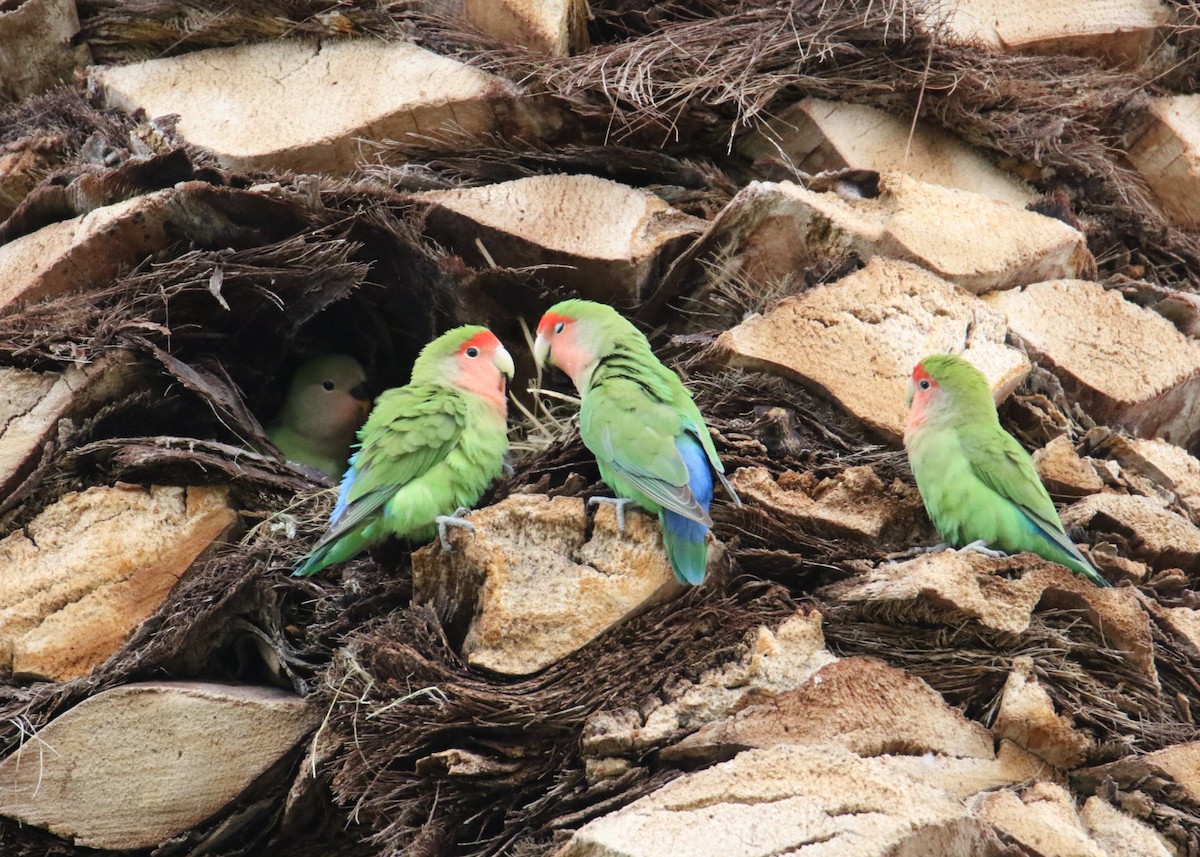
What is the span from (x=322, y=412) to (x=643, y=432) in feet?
9.74

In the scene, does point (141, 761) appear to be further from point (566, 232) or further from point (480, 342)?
point (566, 232)

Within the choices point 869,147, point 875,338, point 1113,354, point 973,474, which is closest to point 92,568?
point 875,338

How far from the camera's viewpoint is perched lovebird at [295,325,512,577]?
4.61 metres

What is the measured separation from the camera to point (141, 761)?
4.27 m

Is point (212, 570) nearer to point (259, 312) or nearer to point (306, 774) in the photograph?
point (306, 774)

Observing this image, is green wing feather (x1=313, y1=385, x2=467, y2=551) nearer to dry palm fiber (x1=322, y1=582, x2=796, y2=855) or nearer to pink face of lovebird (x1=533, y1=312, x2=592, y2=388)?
pink face of lovebird (x1=533, y1=312, x2=592, y2=388)

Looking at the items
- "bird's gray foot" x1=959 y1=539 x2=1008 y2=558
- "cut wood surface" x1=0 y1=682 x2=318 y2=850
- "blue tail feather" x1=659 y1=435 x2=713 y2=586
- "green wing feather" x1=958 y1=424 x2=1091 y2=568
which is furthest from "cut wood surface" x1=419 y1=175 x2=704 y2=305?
"cut wood surface" x1=0 y1=682 x2=318 y2=850

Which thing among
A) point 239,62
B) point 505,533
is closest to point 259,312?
point 239,62

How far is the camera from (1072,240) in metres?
5.66

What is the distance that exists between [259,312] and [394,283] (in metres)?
0.71

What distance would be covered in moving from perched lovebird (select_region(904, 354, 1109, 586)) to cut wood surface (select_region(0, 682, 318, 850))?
105 inches

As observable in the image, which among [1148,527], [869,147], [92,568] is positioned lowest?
[92,568]

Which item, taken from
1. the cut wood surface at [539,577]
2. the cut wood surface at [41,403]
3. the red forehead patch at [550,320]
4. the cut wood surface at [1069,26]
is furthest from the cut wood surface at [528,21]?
the cut wood surface at [539,577]

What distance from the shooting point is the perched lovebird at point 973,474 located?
173 inches
